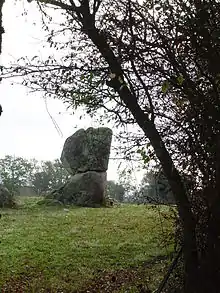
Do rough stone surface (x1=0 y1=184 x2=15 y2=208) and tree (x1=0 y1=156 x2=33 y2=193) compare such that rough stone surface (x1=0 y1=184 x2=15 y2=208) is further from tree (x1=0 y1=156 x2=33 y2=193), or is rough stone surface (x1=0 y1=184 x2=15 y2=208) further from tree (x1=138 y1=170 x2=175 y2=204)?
tree (x1=138 y1=170 x2=175 y2=204)

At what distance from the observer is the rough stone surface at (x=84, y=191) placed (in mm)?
17344

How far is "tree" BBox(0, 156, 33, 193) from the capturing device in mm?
21519

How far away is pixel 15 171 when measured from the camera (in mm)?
23172

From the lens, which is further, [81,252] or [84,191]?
[84,191]

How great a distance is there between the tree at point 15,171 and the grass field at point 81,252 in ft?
24.8

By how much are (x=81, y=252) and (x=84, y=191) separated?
8.52 meters

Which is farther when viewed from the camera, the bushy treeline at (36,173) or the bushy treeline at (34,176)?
the bushy treeline at (36,173)

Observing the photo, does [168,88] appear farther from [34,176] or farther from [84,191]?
[34,176]

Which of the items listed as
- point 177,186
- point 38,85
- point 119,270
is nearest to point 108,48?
point 38,85

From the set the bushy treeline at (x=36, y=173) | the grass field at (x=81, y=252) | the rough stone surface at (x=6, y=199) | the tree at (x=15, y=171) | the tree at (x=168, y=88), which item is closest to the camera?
the tree at (x=168, y=88)

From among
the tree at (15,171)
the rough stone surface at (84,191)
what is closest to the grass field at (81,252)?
the rough stone surface at (84,191)

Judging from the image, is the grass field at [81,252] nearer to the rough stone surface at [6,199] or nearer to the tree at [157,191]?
the tree at [157,191]

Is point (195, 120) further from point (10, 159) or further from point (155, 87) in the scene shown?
point (10, 159)

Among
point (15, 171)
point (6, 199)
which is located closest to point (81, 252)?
point (6, 199)
